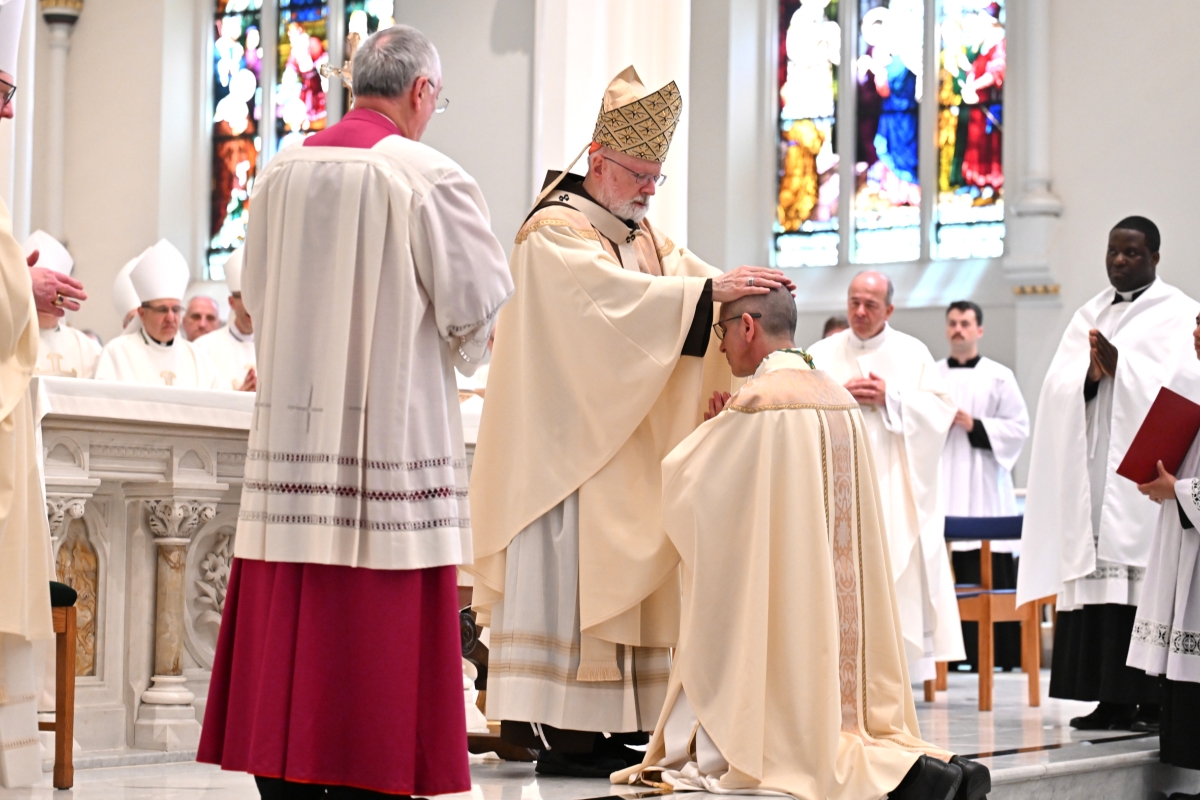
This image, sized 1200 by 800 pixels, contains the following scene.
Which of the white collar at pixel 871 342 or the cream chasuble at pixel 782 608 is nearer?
the cream chasuble at pixel 782 608

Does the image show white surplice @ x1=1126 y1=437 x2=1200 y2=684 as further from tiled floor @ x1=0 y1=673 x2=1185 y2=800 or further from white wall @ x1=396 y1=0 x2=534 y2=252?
white wall @ x1=396 y1=0 x2=534 y2=252

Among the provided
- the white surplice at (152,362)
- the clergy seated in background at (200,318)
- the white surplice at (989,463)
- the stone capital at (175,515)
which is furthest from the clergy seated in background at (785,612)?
the clergy seated in background at (200,318)

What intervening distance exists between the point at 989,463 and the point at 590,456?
204 inches

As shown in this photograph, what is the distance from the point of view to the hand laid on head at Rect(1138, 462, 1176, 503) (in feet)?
16.9

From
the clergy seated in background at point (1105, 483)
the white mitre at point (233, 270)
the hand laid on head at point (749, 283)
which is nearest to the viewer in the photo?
the hand laid on head at point (749, 283)

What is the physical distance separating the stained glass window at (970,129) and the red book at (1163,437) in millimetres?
6277

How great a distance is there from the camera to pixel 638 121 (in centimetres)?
457

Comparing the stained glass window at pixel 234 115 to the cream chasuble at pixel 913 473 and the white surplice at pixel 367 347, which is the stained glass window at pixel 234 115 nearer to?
the cream chasuble at pixel 913 473

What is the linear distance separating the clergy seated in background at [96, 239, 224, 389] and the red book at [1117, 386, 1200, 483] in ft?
14.3

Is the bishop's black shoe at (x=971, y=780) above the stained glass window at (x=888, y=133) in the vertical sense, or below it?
below

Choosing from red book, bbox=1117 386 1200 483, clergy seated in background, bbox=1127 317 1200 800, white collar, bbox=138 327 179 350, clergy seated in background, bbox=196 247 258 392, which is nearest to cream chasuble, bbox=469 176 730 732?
red book, bbox=1117 386 1200 483

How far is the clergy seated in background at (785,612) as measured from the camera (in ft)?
13.0

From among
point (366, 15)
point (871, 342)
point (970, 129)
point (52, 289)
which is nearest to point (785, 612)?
point (52, 289)

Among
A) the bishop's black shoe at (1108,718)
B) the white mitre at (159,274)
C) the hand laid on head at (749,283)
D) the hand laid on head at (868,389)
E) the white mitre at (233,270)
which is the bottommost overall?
the bishop's black shoe at (1108,718)
